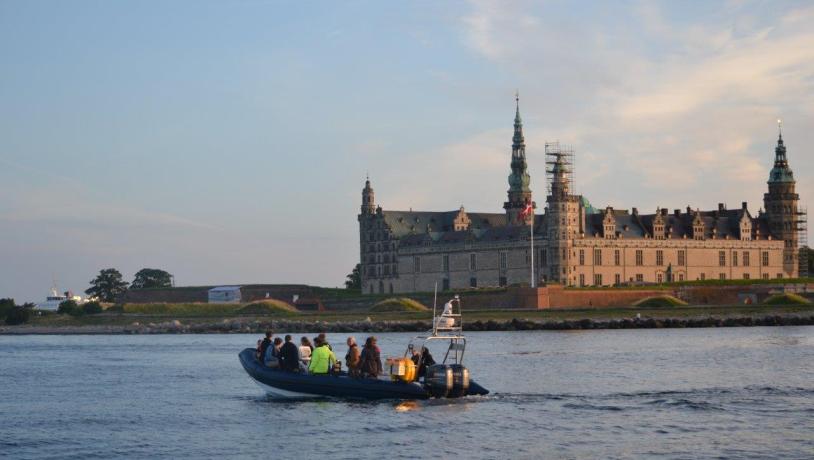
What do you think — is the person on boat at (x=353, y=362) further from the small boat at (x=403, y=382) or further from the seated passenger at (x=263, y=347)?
the seated passenger at (x=263, y=347)

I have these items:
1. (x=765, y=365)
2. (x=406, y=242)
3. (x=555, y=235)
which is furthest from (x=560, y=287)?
(x=765, y=365)

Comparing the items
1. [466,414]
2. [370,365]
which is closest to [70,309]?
[370,365]

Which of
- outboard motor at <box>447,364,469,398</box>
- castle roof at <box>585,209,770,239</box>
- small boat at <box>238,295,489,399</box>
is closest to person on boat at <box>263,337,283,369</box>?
small boat at <box>238,295,489,399</box>

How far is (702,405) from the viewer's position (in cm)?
4650

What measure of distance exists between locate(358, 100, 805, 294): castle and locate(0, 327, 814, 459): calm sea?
88.8 m

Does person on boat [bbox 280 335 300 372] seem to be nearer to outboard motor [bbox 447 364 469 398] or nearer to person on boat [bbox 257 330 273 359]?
person on boat [bbox 257 330 273 359]

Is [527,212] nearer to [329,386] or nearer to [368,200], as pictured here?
[368,200]

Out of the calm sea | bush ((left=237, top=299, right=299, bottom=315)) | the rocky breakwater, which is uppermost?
bush ((left=237, top=299, right=299, bottom=315))

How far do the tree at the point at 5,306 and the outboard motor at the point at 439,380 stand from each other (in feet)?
366

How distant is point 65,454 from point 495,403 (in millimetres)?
15804

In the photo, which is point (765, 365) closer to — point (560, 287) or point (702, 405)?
point (702, 405)

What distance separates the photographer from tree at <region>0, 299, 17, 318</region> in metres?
148

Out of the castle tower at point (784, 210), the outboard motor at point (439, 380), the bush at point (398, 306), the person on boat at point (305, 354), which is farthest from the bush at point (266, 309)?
the outboard motor at point (439, 380)

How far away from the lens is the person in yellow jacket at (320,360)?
47594mm
